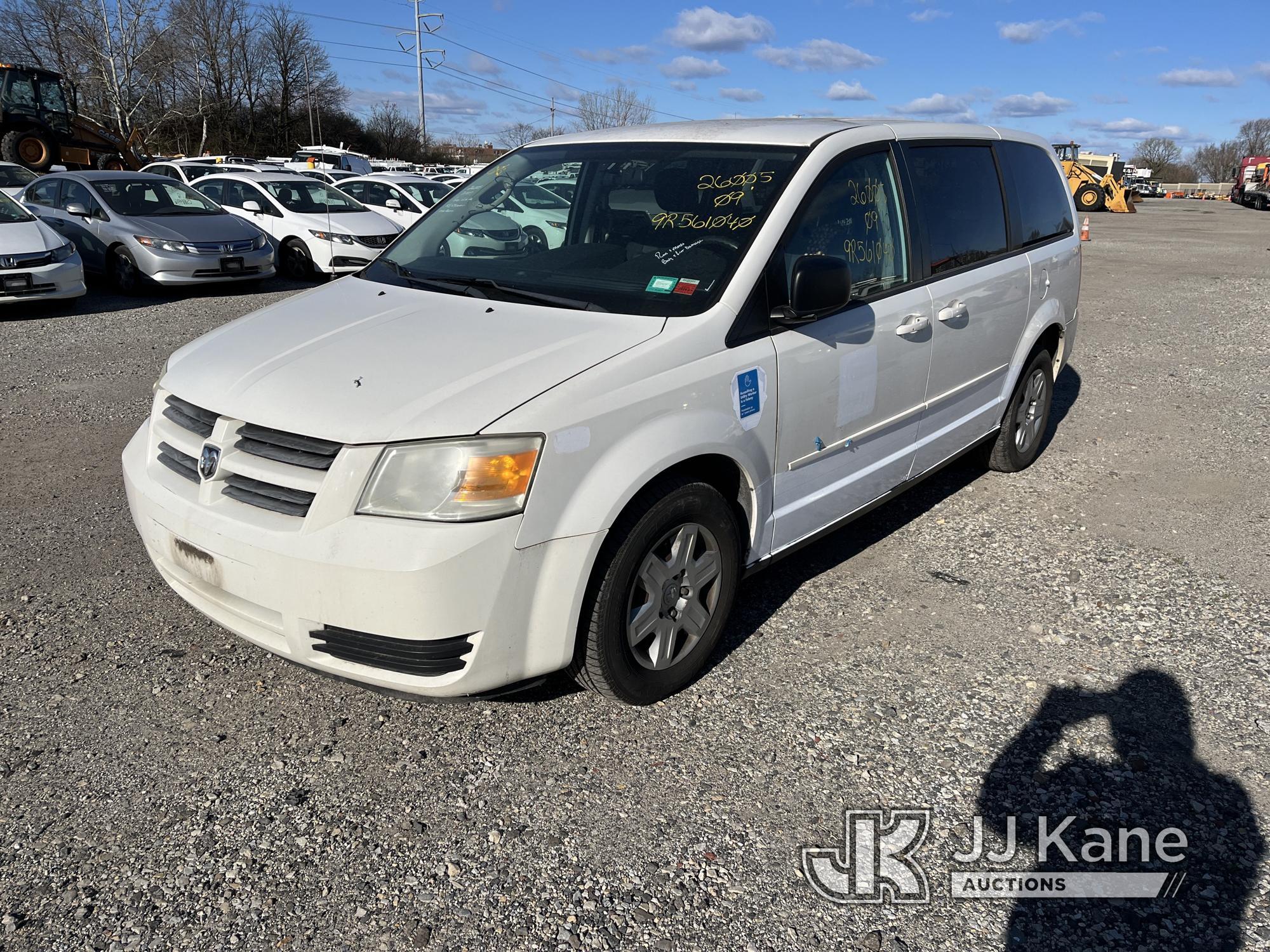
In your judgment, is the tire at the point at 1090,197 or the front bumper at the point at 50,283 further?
the tire at the point at 1090,197

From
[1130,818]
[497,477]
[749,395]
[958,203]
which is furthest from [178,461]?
[958,203]

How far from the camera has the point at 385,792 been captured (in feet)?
9.10

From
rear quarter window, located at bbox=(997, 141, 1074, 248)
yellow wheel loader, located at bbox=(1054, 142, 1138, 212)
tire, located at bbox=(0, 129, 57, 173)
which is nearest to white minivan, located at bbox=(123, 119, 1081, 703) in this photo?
rear quarter window, located at bbox=(997, 141, 1074, 248)

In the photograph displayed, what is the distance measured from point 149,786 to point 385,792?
68 centimetres

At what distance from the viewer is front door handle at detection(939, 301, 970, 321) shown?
4105 mm

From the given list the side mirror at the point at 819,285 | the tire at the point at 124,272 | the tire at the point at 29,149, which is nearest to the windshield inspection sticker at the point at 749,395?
the side mirror at the point at 819,285

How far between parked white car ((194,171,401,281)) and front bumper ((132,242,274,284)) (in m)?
1.20

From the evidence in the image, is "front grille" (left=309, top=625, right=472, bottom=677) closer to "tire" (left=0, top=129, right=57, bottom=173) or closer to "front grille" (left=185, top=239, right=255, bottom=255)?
"front grille" (left=185, top=239, right=255, bottom=255)

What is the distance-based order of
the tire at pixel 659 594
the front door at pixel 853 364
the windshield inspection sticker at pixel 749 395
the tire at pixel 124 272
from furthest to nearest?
the tire at pixel 124 272 → the front door at pixel 853 364 → the windshield inspection sticker at pixel 749 395 → the tire at pixel 659 594

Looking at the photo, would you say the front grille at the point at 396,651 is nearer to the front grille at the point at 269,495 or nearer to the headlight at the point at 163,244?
the front grille at the point at 269,495

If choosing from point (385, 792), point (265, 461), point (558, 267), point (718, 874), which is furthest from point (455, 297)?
point (718, 874)

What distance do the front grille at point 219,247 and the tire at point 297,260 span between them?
68.2 inches

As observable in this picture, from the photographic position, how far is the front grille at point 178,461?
9.68 feet

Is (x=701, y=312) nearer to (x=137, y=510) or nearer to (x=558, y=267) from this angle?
(x=558, y=267)
